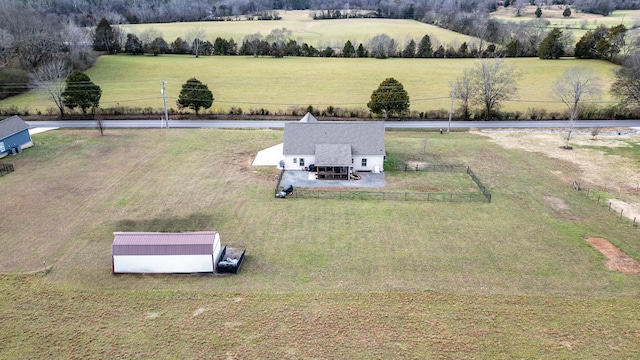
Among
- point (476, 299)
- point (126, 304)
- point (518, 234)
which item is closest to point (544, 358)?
point (476, 299)

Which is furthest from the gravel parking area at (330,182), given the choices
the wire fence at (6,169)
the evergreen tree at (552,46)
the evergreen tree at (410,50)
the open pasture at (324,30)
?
the evergreen tree at (552,46)

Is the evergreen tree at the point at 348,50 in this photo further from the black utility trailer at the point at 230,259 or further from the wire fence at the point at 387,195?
the black utility trailer at the point at 230,259

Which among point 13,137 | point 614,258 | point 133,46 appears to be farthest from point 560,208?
point 133,46

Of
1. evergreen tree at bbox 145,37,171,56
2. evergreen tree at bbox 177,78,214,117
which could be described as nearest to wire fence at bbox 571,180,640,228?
evergreen tree at bbox 177,78,214,117

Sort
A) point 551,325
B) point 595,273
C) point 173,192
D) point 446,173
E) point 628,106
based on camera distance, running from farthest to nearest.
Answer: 1. point 628,106
2. point 446,173
3. point 173,192
4. point 595,273
5. point 551,325

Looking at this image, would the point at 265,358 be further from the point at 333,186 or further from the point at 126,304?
the point at 333,186

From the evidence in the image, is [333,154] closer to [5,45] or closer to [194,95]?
[194,95]
